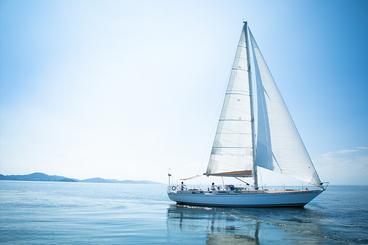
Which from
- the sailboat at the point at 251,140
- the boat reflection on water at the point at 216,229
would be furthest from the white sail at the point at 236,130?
the boat reflection on water at the point at 216,229

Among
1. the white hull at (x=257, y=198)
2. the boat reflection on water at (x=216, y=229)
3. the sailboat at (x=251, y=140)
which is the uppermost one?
the sailboat at (x=251, y=140)

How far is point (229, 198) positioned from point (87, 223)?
579 inches

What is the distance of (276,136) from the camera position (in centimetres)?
3275

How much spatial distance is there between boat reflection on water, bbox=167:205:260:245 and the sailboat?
7.14 m

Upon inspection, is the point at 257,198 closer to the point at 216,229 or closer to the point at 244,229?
the point at 244,229

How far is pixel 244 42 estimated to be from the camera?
3453 cm

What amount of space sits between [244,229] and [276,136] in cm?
1490

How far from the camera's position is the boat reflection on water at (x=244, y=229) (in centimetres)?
1712

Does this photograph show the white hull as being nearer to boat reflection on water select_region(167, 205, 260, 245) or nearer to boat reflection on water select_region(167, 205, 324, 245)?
boat reflection on water select_region(167, 205, 324, 245)

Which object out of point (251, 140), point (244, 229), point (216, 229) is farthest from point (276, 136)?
point (216, 229)

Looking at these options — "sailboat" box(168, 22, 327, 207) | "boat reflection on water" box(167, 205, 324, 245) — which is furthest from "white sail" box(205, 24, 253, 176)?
"boat reflection on water" box(167, 205, 324, 245)

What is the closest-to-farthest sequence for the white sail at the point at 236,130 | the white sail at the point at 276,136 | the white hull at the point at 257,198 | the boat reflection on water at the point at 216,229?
the boat reflection on water at the point at 216,229 < the white hull at the point at 257,198 < the white sail at the point at 276,136 < the white sail at the point at 236,130

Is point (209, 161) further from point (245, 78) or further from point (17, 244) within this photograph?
point (17, 244)

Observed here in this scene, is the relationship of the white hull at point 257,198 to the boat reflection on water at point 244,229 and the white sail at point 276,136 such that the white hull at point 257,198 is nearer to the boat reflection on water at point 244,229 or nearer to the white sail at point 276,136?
the white sail at point 276,136
